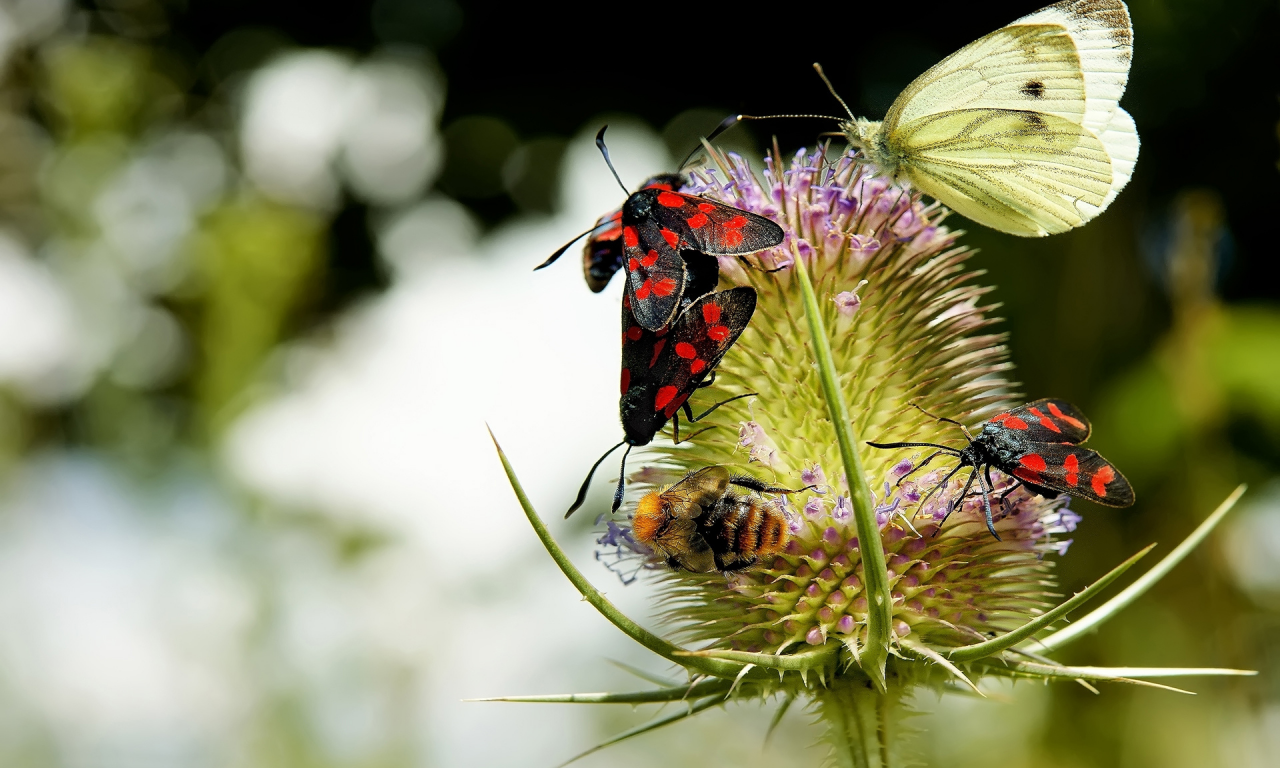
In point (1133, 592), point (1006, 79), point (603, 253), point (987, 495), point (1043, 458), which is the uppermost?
point (1006, 79)

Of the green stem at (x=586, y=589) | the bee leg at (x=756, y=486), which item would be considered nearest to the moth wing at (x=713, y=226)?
the bee leg at (x=756, y=486)

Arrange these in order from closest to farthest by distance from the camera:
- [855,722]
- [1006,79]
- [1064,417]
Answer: [855,722] < [1064,417] < [1006,79]

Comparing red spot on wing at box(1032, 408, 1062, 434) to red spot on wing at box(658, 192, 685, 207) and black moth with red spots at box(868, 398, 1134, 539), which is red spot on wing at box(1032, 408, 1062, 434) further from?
red spot on wing at box(658, 192, 685, 207)

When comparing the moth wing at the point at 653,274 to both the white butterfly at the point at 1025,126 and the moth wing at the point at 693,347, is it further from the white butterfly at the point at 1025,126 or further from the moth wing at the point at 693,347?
the white butterfly at the point at 1025,126

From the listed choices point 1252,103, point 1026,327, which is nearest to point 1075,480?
point 1026,327

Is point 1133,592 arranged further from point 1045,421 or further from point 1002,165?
point 1002,165

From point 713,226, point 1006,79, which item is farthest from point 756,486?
point 1006,79

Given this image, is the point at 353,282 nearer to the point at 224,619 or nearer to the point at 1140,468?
the point at 224,619
